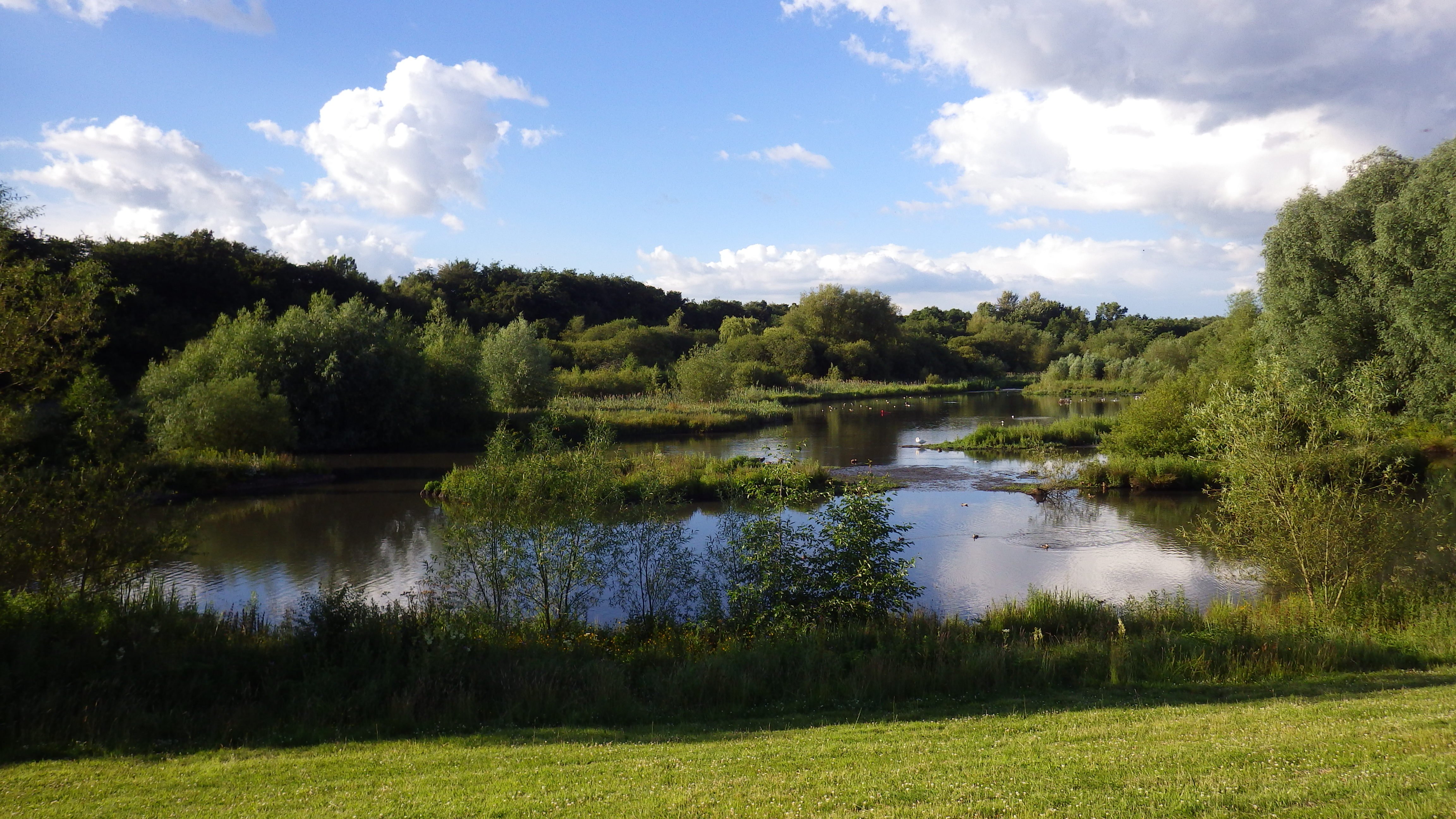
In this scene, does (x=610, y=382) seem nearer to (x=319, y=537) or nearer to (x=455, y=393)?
(x=455, y=393)

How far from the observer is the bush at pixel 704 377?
52.2m

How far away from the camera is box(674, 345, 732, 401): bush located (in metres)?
52.2

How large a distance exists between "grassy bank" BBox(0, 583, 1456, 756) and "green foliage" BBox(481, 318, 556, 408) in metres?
32.9

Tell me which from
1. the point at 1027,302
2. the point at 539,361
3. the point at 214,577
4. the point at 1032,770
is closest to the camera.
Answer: the point at 1032,770

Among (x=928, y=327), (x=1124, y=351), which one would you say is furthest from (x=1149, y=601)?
(x=928, y=327)

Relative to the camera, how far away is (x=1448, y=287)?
22.0 meters

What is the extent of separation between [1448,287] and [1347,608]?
15.5 m

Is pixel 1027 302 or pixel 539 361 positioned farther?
pixel 1027 302

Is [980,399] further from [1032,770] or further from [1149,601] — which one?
[1032,770]

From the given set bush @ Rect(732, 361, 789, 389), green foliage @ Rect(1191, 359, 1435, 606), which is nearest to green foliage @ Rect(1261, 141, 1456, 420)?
green foliage @ Rect(1191, 359, 1435, 606)

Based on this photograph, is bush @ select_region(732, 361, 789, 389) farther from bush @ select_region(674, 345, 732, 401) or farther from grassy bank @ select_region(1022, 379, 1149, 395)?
grassy bank @ select_region(1022, 379, 1149, 395)

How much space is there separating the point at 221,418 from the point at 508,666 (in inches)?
902

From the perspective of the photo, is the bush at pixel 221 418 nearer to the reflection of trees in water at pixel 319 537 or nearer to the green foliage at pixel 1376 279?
the reflection of trees in water at pixel 319 537

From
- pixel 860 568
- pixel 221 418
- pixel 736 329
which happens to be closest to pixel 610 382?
pixel 221 418
